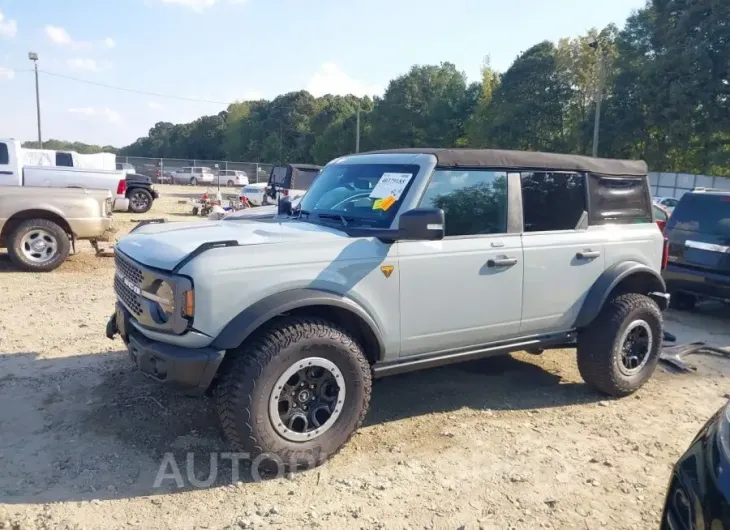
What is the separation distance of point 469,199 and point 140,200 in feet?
61.1

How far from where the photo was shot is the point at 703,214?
8109mm

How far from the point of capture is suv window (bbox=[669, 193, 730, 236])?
788 centimetres

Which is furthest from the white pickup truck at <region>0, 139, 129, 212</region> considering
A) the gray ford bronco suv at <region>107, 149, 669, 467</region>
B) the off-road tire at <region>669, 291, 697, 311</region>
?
the off-road tire at <region>669, 291, 697, 311</region>

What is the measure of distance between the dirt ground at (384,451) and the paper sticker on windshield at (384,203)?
156cm

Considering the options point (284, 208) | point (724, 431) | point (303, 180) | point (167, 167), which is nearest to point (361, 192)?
point (284, 208)

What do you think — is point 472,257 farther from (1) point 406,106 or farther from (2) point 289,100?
(2) point 289,100

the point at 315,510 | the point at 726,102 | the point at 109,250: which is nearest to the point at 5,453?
the point at 315,510

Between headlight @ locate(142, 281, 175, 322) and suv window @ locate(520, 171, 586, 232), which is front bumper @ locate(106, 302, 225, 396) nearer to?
headlight @ locate(142, 281, 175, 322)

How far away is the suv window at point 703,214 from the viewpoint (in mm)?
7879

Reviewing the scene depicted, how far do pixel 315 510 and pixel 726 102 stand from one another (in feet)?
123

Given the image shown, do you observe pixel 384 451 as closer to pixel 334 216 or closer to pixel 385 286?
pixel 385 286

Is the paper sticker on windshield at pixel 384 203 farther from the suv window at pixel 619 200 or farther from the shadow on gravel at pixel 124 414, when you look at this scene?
the suv window at pixel 619 200

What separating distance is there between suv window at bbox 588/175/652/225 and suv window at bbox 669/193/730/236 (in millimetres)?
3157

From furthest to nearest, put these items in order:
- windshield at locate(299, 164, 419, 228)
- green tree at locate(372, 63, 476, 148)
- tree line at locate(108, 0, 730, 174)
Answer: green tree at locate(372, 63, 476, 148) < tree line at locate(108, 0, 730, 174) < windshield at locate(299, 164, 419, 228)
